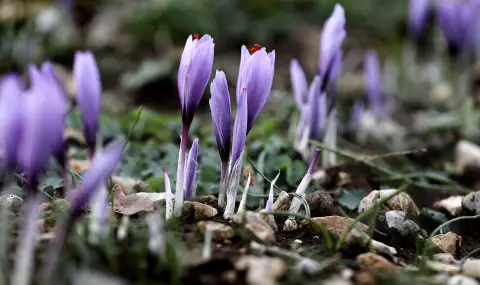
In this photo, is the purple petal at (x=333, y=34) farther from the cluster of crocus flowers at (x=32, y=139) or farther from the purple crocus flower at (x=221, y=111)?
the cluster of crocus flowers at (x=32, y=139)

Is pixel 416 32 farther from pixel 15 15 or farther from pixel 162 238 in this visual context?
pixel 162 238

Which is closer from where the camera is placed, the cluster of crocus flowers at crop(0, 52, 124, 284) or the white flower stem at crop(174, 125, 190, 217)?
the cluster of crocus flowers at crop(0, 52, 124, 284)

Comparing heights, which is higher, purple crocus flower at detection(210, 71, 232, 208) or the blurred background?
the blurred background

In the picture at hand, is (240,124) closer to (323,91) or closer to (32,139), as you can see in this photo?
(32,139)

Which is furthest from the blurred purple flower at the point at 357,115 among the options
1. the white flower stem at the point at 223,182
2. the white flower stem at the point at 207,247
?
the white flower stem at the point at 207,247

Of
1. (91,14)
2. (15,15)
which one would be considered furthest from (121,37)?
(15,15)

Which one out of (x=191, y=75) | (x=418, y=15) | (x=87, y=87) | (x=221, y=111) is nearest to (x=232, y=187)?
(x=221, y=111)

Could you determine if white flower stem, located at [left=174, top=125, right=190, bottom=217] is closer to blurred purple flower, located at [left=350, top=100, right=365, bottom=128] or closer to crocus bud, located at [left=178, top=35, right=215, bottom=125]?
crocus bud, located at [left=178, top=35, right=215, bottom=125]

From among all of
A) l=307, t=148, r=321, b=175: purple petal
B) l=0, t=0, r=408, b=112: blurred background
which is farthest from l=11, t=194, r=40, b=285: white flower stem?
l=0, t=0, r=408, b=112: blurred background
